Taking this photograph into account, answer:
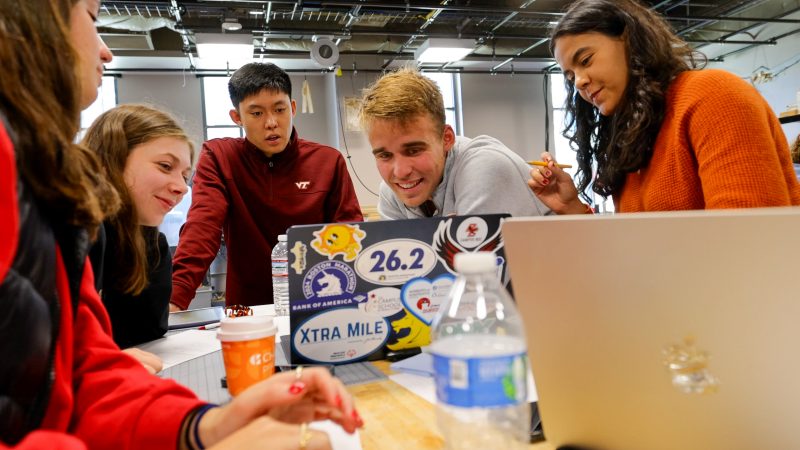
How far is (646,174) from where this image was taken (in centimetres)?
140

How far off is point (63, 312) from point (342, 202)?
1.77 m

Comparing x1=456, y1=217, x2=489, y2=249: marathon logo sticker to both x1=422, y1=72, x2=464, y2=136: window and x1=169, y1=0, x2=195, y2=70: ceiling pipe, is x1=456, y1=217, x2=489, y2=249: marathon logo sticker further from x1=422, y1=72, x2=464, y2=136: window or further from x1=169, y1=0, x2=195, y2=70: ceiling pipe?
x1=422, y1=72, x2=464, y2=136: window

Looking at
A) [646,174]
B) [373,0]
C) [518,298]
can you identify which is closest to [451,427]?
[518,298]

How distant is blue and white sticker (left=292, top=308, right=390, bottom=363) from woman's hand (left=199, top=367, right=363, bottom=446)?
1.29ft

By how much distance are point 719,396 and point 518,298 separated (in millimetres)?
210

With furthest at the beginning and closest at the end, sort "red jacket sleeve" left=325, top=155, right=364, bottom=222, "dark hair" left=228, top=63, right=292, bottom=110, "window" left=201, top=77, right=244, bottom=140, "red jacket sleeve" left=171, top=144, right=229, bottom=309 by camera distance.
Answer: "window" left=201, top=77, right=244, bottom=140 < "red jacket sleeve" left=325, top=155, right=364, bottom=222 < "dark hair" left=228, top=63, right=292, bottom=110 < "red jacket sleeve" left=171, top=144, right=229, bottom=309

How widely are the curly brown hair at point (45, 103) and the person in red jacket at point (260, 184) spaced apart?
1.51 metres

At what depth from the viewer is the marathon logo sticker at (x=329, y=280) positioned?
1026 millimetres

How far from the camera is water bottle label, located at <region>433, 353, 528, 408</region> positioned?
508 mm

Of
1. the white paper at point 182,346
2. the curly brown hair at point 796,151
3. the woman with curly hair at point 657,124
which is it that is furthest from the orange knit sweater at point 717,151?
the curly brown hair at point 796,151

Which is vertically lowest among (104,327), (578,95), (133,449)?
(133,449)

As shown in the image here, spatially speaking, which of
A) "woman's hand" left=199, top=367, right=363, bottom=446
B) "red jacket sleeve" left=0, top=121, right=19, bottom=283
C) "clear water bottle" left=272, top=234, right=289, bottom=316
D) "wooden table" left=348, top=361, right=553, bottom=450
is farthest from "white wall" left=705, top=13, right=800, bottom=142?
"red jacket sleeve" left=0, top=121, right=19, bottom=283

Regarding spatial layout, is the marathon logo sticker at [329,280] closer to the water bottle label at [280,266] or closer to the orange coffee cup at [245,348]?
the orange coffee cup at [245,348]

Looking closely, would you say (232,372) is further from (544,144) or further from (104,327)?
(544,144)
